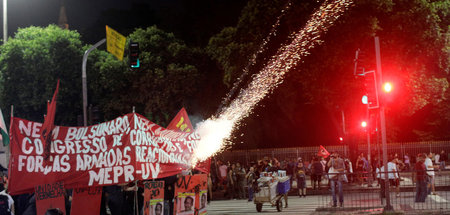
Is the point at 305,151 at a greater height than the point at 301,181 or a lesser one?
greater

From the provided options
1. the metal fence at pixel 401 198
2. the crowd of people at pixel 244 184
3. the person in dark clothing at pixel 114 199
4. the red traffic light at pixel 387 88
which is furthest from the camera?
the red traffic light at pixel 387 88

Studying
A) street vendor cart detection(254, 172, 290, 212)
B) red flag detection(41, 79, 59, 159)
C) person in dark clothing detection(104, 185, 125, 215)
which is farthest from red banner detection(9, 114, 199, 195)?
street vendor cart detection(254, 172, 290, 212)

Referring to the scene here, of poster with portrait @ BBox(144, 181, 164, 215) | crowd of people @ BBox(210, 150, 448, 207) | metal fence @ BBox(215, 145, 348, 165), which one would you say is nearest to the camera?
poster with portrait @ BBox(144, 181, 164, 215)

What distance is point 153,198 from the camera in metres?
11.8

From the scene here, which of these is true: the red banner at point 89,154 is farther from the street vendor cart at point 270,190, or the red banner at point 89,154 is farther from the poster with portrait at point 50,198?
the street vendor cart at point 270,190

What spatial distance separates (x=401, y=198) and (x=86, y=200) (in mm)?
10766

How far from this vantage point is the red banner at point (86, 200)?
1161cm

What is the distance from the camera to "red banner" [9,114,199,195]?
10.5 m

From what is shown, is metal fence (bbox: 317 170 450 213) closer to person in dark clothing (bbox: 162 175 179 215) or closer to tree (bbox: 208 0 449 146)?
person in dark clothing (bbox: 162 175 179 215)

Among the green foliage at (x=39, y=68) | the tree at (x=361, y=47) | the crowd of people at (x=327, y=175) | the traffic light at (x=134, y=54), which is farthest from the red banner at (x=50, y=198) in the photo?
the green foliage at (x=39, y=68)

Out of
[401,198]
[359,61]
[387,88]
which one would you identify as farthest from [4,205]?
[359,61]

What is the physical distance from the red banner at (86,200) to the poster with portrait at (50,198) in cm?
57

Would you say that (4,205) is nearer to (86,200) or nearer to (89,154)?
(86,200)

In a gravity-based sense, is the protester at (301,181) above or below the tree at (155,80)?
below
